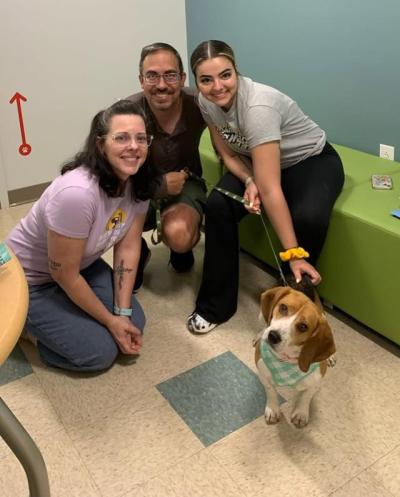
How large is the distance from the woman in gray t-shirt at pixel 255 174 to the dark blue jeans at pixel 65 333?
38cm

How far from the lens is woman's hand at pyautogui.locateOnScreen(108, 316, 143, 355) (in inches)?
66.6

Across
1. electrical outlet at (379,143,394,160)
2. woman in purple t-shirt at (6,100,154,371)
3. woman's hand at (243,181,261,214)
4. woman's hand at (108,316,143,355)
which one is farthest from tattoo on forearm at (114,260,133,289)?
electrical outlet at (379,143,394,160)

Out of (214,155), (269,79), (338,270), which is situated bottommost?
(338,270)

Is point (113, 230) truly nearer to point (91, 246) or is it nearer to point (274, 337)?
point (91, 246)

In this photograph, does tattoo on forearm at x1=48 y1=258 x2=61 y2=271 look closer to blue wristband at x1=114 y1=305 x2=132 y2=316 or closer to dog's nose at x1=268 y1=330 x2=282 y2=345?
blue wristband at x1=114 y1=305 x2=132 y2=316

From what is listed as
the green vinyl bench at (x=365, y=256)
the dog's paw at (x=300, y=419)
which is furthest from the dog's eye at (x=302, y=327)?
the green vinyl bench at (x=365, y=256)

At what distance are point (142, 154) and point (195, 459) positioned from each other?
0.91 meters

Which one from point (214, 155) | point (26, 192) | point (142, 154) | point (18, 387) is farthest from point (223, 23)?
point (18, 387)

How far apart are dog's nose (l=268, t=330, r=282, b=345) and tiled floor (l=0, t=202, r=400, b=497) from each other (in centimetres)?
36

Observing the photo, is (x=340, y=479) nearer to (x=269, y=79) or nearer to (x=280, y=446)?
(x=280, y=446)

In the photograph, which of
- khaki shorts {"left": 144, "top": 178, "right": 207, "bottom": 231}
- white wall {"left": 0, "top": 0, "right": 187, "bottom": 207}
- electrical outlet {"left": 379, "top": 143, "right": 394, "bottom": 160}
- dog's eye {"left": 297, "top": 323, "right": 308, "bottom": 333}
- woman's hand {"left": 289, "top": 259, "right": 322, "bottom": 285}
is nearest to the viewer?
dog's eye {"left": 297, "top": 323, "right": 308, "bottom": 333}

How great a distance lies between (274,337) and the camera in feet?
4.20

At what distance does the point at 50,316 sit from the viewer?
1650mm

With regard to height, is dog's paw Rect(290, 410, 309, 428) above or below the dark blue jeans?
below
